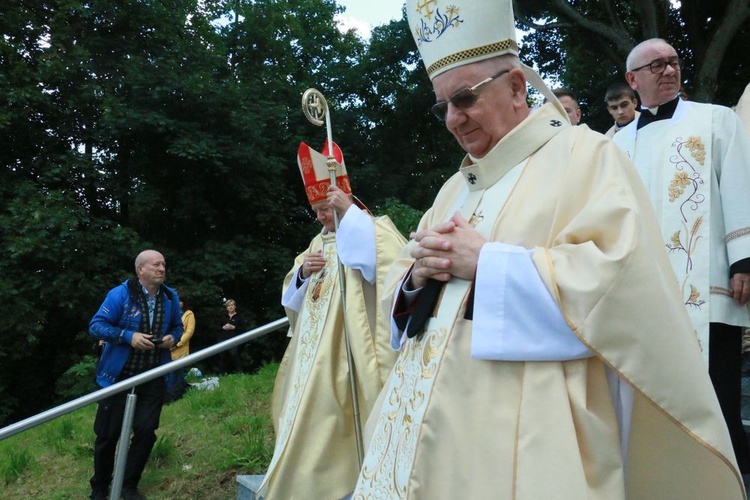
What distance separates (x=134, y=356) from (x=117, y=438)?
0.62 m

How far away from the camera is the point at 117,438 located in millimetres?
5406

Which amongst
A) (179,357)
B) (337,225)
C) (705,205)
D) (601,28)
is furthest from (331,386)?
(601,28)

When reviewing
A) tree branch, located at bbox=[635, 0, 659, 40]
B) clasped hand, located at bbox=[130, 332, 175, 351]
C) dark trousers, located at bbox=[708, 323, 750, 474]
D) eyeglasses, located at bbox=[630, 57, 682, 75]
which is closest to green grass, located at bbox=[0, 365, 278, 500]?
clasped hand, located at bbox=[130, 332, 175, 351]

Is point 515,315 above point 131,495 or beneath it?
above

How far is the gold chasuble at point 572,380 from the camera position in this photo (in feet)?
5.82

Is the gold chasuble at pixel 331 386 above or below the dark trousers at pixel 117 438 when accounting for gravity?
above

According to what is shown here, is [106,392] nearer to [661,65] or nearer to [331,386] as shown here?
[331,386]

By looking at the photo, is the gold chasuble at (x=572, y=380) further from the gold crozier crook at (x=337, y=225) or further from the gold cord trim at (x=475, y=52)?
the gold crozier crook at (x=337, y=225)

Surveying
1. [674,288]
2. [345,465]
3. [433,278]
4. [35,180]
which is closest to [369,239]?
[345,465]

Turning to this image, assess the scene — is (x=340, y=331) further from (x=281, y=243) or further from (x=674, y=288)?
(x=281, y=243)

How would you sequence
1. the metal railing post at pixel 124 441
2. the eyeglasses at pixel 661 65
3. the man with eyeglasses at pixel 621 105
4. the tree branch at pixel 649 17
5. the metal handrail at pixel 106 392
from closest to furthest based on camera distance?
the eyeglasses at pixel 661 65
the metal handrail at pixel 106 392
the metal railing post at pixel 124 441
the man with eyeglasses at pixel 621 105
the tree branch at pixel 649 17

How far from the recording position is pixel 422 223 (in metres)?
2.78

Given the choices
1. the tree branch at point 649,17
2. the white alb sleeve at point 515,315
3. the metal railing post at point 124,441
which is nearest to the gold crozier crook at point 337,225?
the metal railing post at point 124,441

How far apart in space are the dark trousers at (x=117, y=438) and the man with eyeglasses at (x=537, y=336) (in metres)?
3.51
